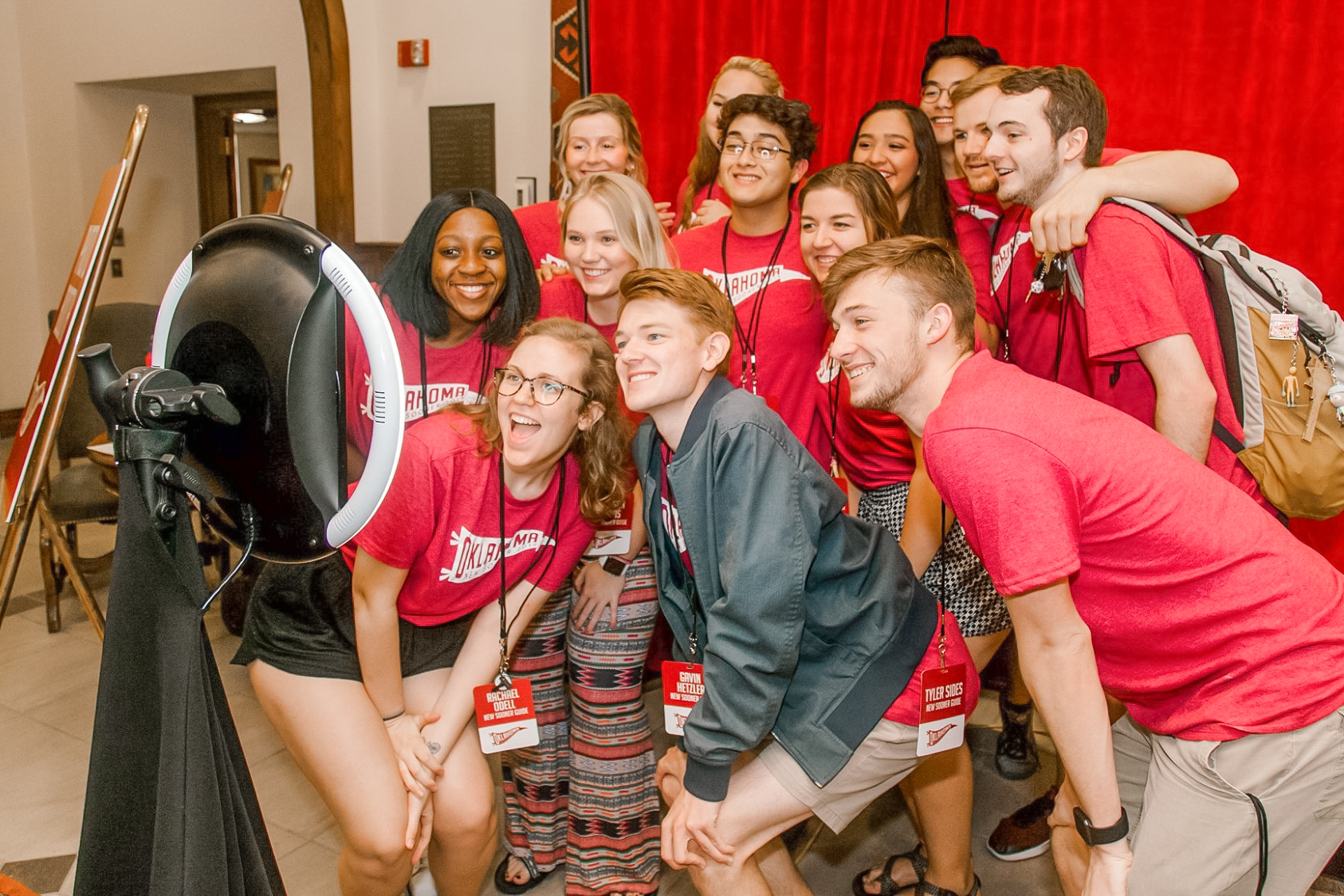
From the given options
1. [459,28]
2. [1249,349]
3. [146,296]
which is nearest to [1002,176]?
[1249,349]

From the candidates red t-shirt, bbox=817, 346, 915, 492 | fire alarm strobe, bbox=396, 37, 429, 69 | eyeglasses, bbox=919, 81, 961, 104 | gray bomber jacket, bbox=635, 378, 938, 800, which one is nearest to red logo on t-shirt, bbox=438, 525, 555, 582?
gray bomber jacket, bbox=635, 378, 938, 800

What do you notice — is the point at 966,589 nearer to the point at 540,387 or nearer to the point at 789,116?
the point at 540,387

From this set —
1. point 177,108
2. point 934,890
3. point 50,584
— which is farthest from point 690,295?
point 177,108

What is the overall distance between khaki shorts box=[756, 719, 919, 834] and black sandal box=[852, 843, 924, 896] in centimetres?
62

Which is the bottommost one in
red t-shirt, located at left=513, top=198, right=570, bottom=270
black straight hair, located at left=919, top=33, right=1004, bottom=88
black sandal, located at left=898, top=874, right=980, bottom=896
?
black sandal, located at left=898, top=874, right=980, bottom=896

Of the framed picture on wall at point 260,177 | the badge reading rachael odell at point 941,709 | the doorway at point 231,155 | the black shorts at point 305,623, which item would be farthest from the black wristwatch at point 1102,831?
the framed picture on wall at point 260,177

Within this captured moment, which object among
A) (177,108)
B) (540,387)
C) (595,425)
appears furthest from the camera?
(177,108)

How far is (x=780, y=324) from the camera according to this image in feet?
7.59

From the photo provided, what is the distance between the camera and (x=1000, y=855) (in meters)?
2.40

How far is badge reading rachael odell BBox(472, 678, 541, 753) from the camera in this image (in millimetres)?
1925

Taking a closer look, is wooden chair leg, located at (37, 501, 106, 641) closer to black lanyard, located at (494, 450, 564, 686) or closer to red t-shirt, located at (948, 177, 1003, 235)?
black lanyard, located at (494, 450, 564, 686)

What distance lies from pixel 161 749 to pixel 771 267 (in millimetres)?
1764

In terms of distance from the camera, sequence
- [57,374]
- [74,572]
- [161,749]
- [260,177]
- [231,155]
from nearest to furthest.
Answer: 1. [161,749]
2. [57,374]
3. [74,572]
4. [231,155]
5. [260,177]

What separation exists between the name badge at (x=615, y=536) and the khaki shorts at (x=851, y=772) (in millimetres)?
639
